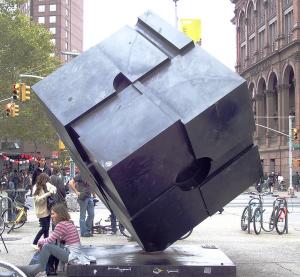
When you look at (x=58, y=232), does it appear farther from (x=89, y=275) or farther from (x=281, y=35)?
(x=281, y=35)

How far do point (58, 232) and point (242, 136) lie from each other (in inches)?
112

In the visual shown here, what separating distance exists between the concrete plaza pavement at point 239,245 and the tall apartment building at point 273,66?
135 feet

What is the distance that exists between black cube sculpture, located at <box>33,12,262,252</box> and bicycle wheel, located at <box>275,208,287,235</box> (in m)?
7.48

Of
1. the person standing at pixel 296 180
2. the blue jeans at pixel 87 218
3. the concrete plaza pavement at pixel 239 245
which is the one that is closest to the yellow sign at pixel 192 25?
the person standing at pixel 296 180

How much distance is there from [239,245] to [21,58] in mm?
39257

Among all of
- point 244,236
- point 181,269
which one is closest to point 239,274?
point 181,269

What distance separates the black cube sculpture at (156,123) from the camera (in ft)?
20.7

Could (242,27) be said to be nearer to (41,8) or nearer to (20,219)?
(41,8)

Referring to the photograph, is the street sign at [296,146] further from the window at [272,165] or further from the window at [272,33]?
the window at [272,33]

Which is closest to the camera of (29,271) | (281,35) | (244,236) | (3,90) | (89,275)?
(29,271)

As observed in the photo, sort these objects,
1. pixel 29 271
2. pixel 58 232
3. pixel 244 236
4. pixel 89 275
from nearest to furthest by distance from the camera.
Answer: pixel 29 271, pixel 89 275, pixel 58 232, pixel 244 236

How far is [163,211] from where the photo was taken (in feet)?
22.3

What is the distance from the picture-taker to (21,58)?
47750mm

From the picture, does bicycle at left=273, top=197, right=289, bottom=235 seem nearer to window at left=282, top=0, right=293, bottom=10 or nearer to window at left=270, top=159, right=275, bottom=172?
window at left=282, top=0, right=293, bottom=10
